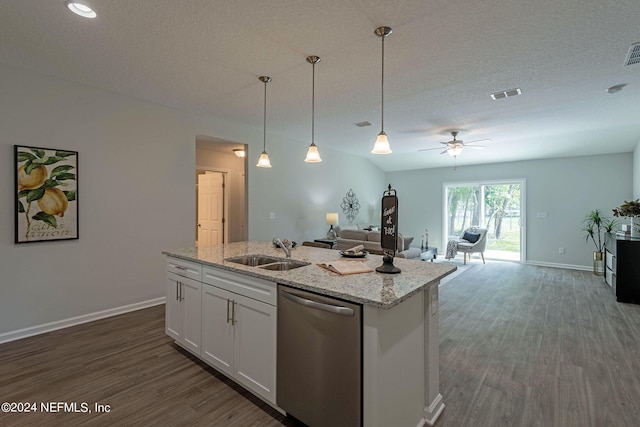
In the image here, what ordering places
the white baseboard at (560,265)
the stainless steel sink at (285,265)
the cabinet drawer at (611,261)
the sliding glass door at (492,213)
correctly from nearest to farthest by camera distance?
the stainless steel sink at (285,265) → the cabinet drawer at (611,261) → the white baseboard at (560,265) → the sliding glass door at (492,213)

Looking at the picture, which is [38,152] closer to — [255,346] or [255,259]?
[255,259]

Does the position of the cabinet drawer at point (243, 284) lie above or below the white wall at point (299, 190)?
below

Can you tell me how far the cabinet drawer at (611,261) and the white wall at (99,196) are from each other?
A: 6.13 metres

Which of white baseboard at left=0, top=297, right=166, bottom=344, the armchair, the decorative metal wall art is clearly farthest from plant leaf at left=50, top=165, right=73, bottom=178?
the armchair

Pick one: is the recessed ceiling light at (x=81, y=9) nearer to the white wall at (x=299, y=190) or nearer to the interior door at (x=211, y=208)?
the white wall at (x=299, y=190)

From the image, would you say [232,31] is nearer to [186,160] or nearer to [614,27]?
[186,160]

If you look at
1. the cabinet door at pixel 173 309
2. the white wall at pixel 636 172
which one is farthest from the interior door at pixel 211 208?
the white wall at pixel 636 172

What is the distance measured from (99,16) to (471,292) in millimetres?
5483

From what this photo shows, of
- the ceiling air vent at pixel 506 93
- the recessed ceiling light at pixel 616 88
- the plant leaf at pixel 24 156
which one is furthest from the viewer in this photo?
the ceiling air vent at pixel 506 93

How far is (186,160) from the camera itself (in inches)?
171

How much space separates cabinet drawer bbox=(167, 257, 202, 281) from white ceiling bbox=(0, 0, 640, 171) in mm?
1872

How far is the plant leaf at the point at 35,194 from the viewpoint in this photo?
3.04 metres

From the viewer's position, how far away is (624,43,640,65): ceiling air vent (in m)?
2.56

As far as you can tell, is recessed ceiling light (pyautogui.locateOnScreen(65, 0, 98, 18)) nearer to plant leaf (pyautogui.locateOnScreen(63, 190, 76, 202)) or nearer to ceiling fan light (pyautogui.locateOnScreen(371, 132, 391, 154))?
plant leaf (pyautogui.locateOnScreen(63, 190, 76, 202))
